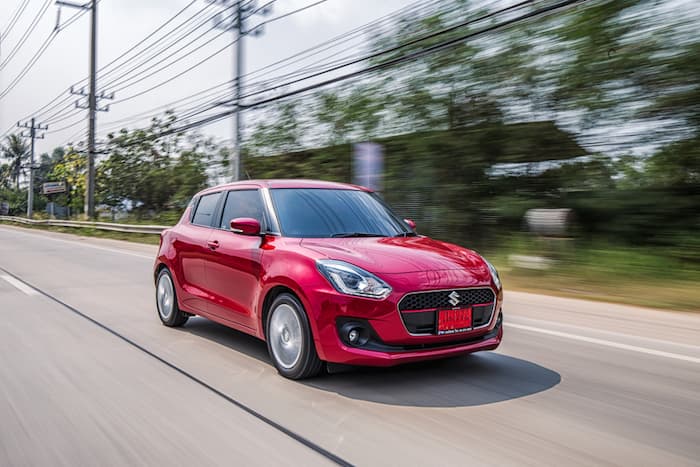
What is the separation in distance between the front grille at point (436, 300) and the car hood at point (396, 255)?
0.18 m

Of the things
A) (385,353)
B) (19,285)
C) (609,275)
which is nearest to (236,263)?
(385,353)

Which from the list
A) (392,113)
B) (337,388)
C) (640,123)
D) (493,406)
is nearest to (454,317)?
(493,406)

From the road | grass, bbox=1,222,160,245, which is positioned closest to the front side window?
the road

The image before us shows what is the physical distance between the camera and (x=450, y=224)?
48.9 ft

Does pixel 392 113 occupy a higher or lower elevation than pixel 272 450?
higher

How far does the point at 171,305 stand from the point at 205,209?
3.59 feet

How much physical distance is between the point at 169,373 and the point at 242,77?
17340 mm

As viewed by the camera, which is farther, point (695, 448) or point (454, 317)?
point (454, 317)

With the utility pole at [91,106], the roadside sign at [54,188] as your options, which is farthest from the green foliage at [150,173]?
the roadside sign at [54,188]

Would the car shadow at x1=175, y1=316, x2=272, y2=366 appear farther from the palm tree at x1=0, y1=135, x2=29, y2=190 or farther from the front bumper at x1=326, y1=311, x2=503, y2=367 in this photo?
the palm tree at x1=0, y1=135, x2=29, y2=190

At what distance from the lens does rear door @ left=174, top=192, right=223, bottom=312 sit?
6.04 m

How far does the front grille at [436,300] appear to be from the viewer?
13.9ft

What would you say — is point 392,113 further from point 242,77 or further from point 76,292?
point 76,292

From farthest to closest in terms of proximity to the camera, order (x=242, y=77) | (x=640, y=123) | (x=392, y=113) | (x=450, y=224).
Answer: (x=242, y=77), (x=392, y=113), (x=450, y=224), (x=640, y=123)
